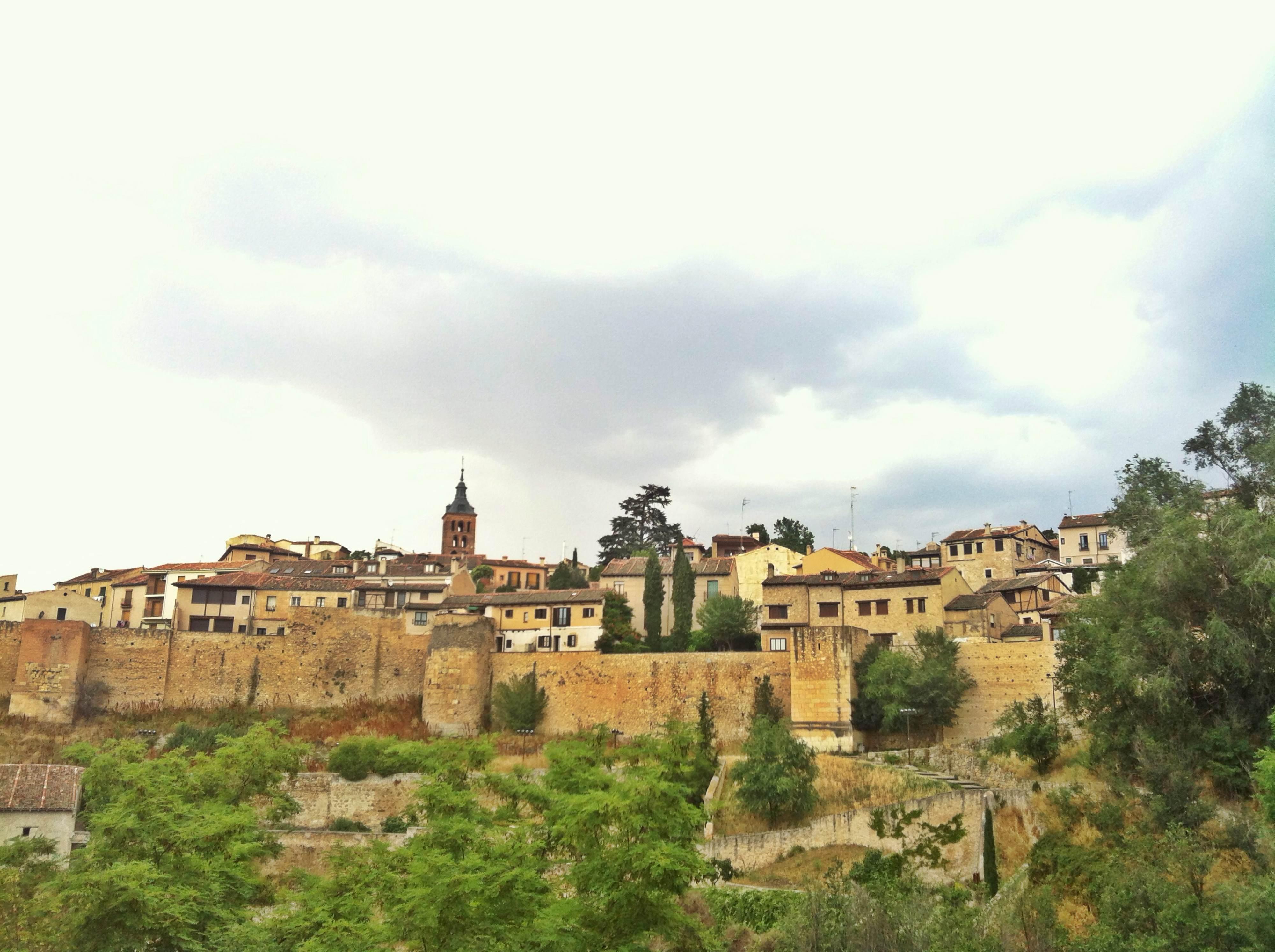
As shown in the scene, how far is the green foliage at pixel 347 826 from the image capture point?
38875mm

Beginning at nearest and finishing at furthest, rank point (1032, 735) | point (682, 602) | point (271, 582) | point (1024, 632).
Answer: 1. point (1032, 735)
2. point (1024, 632)
3. point (682, 602)
4. point (271, 582)

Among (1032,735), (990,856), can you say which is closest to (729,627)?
(1032,735)

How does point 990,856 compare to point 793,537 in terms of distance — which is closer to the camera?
point 990,856

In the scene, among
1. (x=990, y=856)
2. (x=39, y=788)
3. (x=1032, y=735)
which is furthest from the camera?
(x=1032, y=735)

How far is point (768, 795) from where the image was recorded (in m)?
34.0

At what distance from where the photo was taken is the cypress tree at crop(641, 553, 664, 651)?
55.5 meters

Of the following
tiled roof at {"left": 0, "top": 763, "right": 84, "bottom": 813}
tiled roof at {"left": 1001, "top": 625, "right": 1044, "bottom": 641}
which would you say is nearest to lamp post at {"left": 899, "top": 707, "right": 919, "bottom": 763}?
tiled roof at {"left": 1001, "top": 625, "right": 1044, "bottom": 641}

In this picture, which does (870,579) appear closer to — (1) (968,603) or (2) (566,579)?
(1) (968,603)

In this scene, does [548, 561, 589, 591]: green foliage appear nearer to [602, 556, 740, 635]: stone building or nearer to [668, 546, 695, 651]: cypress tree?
[602, 556, 740, 635]: stone building

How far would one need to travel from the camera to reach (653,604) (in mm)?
57562

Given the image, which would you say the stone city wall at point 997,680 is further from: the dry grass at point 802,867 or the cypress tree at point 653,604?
the cypress tree at point 653,604

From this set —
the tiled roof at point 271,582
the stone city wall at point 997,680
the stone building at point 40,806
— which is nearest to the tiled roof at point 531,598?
the tiled roof at point 271,582

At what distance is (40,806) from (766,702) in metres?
27.3

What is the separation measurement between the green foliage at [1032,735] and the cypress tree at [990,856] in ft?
16.3
